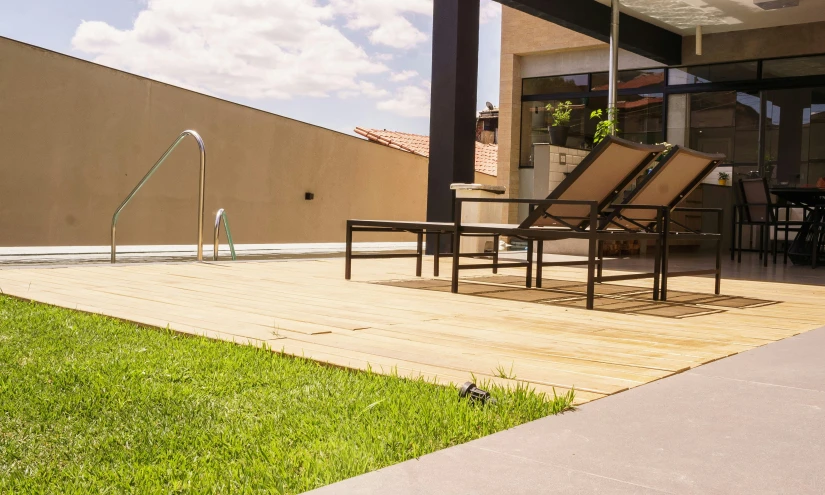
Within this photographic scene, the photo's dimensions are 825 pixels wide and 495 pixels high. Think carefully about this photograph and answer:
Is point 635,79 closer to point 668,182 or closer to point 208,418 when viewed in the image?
point 668,182

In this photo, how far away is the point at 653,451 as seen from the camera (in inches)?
60.4

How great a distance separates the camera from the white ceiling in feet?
33.3

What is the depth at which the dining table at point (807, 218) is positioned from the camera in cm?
750

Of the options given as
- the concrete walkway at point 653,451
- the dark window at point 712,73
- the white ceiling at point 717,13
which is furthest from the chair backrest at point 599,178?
the dark window at point 712,73

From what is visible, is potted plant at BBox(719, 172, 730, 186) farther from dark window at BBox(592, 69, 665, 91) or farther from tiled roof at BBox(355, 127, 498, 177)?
tiled roof at BBox(355, 127, 498, 177)

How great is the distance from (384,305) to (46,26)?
90.3 feet

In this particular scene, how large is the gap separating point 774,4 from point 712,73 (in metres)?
2.61

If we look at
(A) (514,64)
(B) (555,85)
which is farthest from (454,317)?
(A) (514,64)

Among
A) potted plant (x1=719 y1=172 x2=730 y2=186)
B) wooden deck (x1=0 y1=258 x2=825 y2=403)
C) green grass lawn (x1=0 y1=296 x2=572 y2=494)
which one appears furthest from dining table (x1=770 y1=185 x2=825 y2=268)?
green grass lawn (x1=0 y1=296 x2=572 y2=494)

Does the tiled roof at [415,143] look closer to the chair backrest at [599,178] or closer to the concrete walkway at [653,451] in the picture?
the chair backrest at [599,178]

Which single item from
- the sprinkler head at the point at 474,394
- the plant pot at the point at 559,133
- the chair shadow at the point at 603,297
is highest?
the plant pot at the point at 559,133

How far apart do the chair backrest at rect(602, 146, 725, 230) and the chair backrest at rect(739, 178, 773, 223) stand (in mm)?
3622

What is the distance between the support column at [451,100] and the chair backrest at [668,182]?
314cm

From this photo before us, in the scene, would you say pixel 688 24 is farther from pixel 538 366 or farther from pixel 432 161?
pixel 538 366
